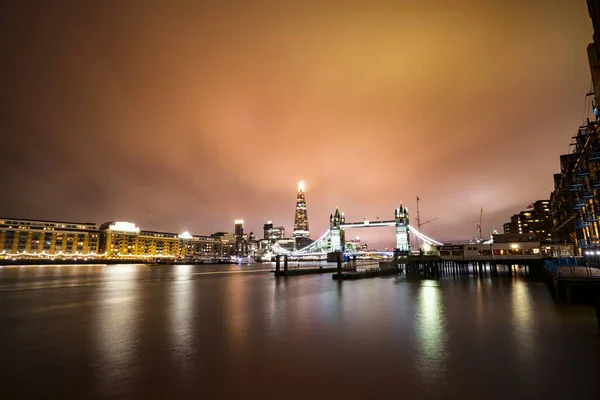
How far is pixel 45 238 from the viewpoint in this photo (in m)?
144

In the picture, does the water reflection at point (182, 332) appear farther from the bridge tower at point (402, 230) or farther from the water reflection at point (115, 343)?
the bridge tower at point (402, 230)

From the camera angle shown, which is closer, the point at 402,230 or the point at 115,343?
the point at 115,343

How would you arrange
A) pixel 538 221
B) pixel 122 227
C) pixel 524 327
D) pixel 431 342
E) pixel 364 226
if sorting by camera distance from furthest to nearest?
pixel 364 226, pixel 122 227, pixel 538 221, pixel 524 327, pixel 431 342

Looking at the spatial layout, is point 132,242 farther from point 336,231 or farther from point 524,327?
point 524,327

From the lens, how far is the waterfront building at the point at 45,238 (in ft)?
438

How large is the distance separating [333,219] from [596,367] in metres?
183

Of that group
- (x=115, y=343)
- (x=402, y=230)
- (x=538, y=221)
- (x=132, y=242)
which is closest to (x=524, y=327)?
(x=115, y=343)

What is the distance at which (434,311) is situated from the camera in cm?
2527

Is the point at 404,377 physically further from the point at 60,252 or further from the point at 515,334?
the point at 60,252

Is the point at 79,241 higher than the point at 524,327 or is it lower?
higher

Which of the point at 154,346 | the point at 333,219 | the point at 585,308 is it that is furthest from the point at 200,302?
the point at 333,219

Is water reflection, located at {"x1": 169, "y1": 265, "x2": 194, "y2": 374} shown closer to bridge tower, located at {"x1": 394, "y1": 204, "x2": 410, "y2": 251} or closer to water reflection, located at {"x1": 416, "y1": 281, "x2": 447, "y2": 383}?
water reflection, located at {"x1": 416, "y1": 281, "x2": 447, "y2": 383}

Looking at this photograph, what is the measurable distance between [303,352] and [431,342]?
6368mm

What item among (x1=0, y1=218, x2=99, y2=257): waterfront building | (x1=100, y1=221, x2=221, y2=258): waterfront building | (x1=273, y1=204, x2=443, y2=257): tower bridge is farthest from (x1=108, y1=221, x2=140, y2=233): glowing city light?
(x1=273, y1=204, x2=443, y2=257): tower bridge
